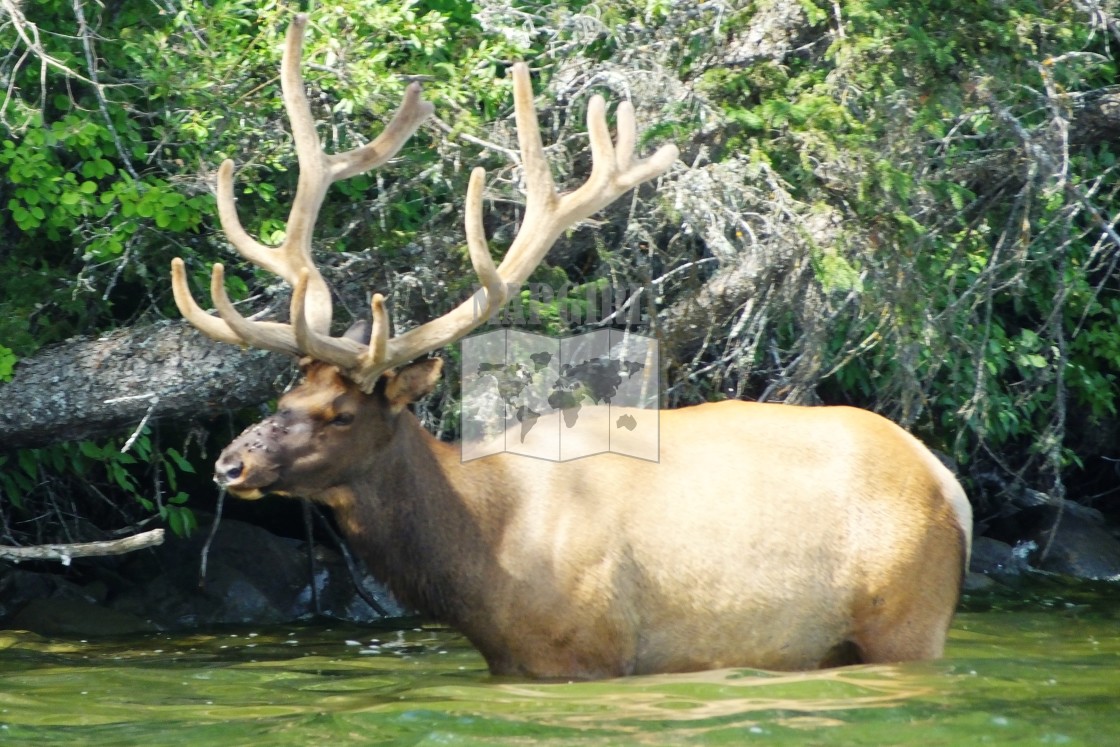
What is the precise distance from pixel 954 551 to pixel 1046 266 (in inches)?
143

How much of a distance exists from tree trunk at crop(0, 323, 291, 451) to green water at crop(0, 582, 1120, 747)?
107cm

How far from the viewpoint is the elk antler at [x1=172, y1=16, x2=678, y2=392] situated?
5723 mm

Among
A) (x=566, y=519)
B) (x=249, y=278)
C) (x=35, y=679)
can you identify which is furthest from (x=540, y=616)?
(x=249, y=278)

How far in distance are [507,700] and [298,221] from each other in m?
2.17

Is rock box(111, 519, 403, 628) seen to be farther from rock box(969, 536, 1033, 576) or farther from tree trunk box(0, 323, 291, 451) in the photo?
rock box(969, 536, 1033, 576)

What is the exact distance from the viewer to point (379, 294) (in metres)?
6.16

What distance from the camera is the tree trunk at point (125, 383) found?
730cm

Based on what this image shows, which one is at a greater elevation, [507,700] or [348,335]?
[348,335]

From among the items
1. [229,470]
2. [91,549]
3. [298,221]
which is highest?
[298,221]

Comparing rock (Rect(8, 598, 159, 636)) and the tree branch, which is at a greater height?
the tree branch

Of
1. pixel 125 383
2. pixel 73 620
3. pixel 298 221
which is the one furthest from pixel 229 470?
pixel 73 620
